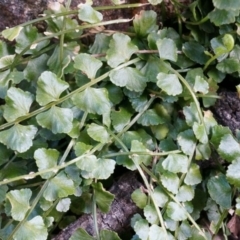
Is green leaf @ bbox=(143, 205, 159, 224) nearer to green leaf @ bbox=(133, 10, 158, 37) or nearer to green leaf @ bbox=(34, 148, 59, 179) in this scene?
green leaf @ bbox=(34, 148, 59, 179)

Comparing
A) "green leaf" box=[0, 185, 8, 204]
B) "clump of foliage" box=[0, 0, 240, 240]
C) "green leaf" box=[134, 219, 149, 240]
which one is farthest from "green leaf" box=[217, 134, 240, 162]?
"green leaf" box=[0, 185, 8, 204]

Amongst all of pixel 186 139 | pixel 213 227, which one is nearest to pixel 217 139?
pixel 186 139

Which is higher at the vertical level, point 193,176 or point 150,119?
point 150,119

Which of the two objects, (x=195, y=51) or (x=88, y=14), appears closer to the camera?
(x=88, y=14)

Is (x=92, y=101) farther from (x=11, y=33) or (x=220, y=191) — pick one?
(x=220, y=191)

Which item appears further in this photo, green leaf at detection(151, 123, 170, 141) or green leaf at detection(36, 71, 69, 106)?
green leaf at detection(151, 123, 170, 141)

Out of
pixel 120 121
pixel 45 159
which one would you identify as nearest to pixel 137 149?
pixel 120 121
